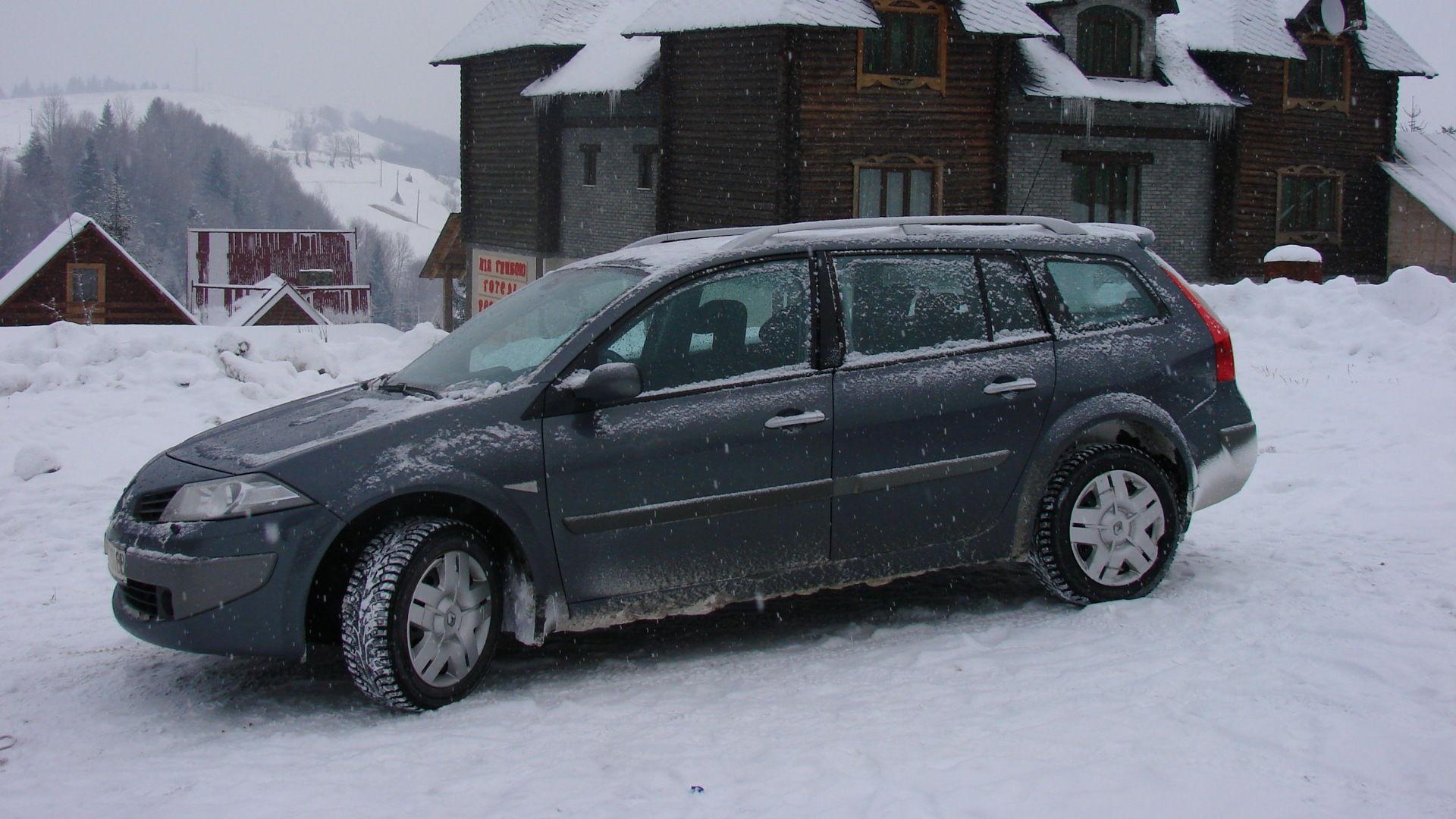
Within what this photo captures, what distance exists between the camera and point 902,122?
78.8ft

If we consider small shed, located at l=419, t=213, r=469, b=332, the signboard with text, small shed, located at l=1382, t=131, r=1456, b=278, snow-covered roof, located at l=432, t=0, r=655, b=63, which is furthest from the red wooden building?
small shed, located at l=1382, t=131, r=1456, b=278

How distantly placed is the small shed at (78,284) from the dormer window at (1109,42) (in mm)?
31509

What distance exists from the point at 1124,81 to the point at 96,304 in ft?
110

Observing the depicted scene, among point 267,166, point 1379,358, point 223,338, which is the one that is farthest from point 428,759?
point 267,166

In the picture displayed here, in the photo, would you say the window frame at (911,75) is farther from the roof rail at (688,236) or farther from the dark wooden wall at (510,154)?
the roof rail at (688,236)

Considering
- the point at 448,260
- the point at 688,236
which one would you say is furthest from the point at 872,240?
the point at 448,260

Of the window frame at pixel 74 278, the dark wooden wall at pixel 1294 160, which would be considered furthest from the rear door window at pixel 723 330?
the window frame at pixel 74 278

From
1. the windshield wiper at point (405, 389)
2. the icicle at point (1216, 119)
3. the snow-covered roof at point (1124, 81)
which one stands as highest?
the snow-covered roof at point (1124, 81)

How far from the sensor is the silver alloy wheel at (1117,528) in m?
5.54

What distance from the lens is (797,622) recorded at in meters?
5.57

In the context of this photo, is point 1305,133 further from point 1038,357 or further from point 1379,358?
point 1038,357

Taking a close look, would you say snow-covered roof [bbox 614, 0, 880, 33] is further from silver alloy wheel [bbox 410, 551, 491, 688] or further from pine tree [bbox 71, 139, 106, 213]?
pine tree [bbox 71, 139, 106, 213]

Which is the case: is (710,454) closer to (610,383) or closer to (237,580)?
(610,383)

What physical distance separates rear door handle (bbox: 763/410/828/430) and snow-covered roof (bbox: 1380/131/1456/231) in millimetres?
29156
